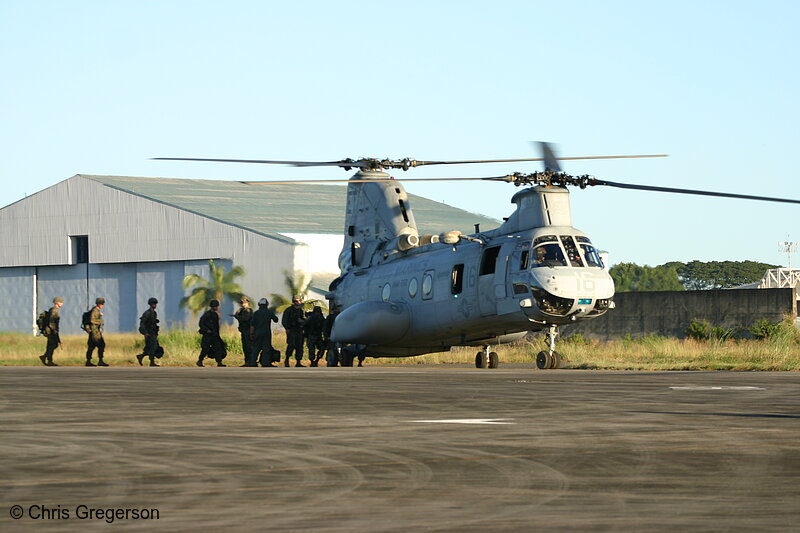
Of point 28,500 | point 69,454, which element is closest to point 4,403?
point 69,454

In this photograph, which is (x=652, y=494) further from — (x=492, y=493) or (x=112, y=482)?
(x=112, y=482)

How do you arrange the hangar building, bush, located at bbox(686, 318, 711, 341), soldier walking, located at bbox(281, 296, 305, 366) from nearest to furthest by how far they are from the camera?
1. soldier walking, located at bbox(281, 296, 305, 366)
2. bush, located at bbox(686, 318, 711, 341)
3. the hangar building

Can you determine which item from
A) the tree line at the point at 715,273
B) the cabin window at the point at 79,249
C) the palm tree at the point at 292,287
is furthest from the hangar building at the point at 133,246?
the tree line at the point at 715,273

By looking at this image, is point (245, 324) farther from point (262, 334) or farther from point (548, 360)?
point (548, 360)

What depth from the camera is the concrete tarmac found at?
623 centimetres

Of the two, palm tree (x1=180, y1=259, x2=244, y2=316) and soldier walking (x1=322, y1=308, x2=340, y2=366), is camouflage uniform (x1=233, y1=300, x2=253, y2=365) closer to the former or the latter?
soldier walking (x1=322, y1=308, x2=340, y2=366)

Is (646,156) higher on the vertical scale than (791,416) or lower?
higher

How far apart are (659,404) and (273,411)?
4.33m

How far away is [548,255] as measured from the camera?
27516 mm

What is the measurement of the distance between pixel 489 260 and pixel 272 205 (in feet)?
202

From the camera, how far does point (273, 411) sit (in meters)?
13.4

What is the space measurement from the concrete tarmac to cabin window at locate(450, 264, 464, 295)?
45.4 feet

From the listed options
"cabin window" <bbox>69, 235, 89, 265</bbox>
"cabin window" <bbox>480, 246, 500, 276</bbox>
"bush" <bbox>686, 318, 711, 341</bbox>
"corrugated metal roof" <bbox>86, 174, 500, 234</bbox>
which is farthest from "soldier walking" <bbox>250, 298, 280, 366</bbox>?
"cabin window" <bbox>69, 235, 89, 265</bbox>

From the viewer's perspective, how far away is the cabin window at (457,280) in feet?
98.0
